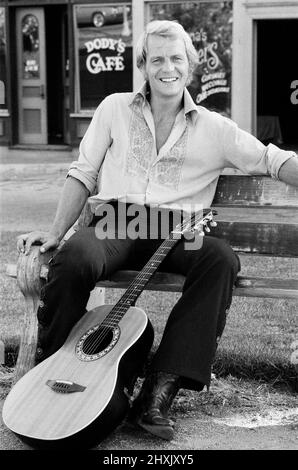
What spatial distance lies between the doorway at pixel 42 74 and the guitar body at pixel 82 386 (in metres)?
9.50

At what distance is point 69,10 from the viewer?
1155 cm

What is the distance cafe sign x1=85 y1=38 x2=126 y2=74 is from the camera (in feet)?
37.7

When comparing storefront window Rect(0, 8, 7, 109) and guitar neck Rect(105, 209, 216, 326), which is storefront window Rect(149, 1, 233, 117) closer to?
storefront window Rect(0, 8, 7, 109)

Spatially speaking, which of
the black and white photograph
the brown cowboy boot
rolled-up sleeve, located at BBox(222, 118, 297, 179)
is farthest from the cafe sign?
the brown cowboy boot

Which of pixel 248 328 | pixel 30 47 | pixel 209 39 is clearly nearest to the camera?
pixel 248 328

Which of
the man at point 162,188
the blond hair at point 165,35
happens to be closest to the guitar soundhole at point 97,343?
the man at point 162,188

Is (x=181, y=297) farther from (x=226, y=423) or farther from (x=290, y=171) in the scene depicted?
(x=290, y=171)

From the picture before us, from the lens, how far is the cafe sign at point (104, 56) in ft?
37.7

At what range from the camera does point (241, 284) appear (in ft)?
10.8

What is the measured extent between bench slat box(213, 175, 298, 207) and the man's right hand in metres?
0.73

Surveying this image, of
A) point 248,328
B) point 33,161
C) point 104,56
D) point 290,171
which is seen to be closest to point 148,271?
point 290,171

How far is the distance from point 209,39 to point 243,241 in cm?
747

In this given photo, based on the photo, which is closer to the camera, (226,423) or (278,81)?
(226,423)

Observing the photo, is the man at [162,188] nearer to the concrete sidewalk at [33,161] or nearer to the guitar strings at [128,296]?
the guitar strings at [128,296]
